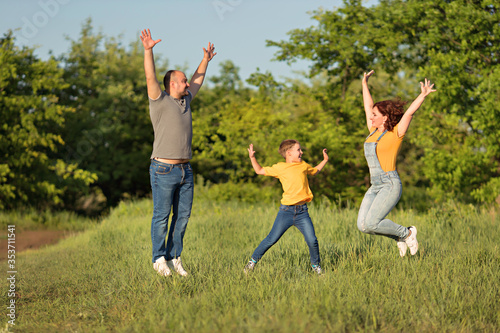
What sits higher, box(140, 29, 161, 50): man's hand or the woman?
box(140, 29, 161, 50): man's hand

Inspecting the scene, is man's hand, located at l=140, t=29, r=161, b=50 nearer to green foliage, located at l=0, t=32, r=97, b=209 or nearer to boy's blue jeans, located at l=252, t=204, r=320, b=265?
boy's blue jeans, located at l=252, t=204, r=320, b=265

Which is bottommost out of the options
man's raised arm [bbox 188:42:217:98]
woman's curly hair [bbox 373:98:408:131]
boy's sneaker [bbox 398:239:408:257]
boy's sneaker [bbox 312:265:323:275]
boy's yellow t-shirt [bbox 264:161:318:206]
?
boy's sneaker [bbox 312:265:323:275]

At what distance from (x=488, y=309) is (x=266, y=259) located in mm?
2562

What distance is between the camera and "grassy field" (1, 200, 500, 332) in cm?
360

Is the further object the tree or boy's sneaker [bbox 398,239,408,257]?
the tree

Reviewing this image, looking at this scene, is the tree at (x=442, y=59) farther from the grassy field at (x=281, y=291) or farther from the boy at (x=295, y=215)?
the boy at (x=295, y=215)

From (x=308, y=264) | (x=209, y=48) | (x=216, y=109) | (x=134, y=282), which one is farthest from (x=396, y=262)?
(x=216, y=109)

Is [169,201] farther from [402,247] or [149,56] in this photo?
[402,247]

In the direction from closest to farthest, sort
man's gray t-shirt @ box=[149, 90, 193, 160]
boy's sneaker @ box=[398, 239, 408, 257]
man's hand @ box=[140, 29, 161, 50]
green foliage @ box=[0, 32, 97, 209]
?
man's hand @ box=[140, 29, 161, 50]
man's gray t-shirt @ box=[149, 90, 193, 160]
boy's sneaker @ box=[398, 239, 408, 257]
green foliage @ box=[0, 32, 97, 209]

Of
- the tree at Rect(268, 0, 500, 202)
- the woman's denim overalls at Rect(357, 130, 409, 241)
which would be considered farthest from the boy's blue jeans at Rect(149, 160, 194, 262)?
the tree at Rect(268, 0, 500, 202)

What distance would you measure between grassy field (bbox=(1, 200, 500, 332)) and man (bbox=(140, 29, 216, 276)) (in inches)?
13.8

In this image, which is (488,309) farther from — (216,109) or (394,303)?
(216,109)

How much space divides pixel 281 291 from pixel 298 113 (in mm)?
14387

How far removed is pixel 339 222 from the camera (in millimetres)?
8312
